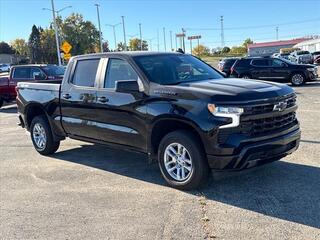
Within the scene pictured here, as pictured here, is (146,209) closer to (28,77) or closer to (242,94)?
(242,94)

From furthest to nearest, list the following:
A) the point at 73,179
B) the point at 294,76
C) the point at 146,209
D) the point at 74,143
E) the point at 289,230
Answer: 1. the point at 294,76
2. the point at 74,143
3. the point at 73,179
4. the point at 146,209
5. the point at 289,230

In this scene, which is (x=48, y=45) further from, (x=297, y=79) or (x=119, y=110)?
(x=119, y=110)

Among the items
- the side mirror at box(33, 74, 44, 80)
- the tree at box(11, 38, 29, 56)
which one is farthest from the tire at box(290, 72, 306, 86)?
the tree at box(11, 38, 29, 56)

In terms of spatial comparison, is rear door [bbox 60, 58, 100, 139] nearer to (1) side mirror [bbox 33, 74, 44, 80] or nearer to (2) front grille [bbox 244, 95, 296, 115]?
(2) front grille [bbox 244, 95, 296, 115]

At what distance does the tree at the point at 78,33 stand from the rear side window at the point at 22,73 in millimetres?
84872

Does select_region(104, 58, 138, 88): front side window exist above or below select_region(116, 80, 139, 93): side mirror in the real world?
above

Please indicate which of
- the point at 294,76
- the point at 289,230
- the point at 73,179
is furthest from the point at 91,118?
the point at 294,76

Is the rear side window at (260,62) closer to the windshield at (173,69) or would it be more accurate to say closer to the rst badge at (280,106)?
the windshield at (173,69)

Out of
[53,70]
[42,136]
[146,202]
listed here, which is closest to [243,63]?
[53,70]

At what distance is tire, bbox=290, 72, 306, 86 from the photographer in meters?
22.1

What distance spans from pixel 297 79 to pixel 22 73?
44.6ft

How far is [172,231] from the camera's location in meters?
4.50

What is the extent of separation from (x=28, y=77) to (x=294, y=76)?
13.2 m

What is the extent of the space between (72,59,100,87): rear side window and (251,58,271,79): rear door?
665 inches
